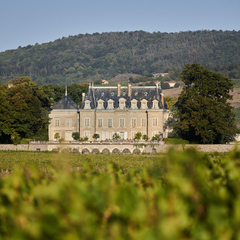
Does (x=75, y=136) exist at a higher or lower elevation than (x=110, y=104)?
lower

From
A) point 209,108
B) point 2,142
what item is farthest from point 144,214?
point 2,142

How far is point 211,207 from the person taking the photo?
418 cm

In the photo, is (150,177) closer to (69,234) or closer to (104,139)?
(69,234)

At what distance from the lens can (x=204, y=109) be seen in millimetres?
46719

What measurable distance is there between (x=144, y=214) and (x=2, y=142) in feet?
Result: 162

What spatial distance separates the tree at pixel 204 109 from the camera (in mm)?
46312

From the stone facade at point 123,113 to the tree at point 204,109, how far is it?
4.09 metres

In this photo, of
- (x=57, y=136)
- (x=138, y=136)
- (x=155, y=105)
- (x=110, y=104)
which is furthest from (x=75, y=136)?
(x=155, y=105)

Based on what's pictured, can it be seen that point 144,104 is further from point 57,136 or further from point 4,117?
point 4,117

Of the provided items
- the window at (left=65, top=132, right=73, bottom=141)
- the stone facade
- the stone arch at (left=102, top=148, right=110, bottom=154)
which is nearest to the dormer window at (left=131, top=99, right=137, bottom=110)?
the stone facade

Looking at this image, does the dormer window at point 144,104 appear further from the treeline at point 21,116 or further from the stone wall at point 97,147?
the treeline at point 21,116

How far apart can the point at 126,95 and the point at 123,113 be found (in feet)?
7.11

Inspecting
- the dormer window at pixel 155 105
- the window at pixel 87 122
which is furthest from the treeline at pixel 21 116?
the dormer window at pixel 155 105

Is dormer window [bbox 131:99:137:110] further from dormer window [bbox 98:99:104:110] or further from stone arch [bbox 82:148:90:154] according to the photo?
stone arch [bbox 82:148:90:154]
